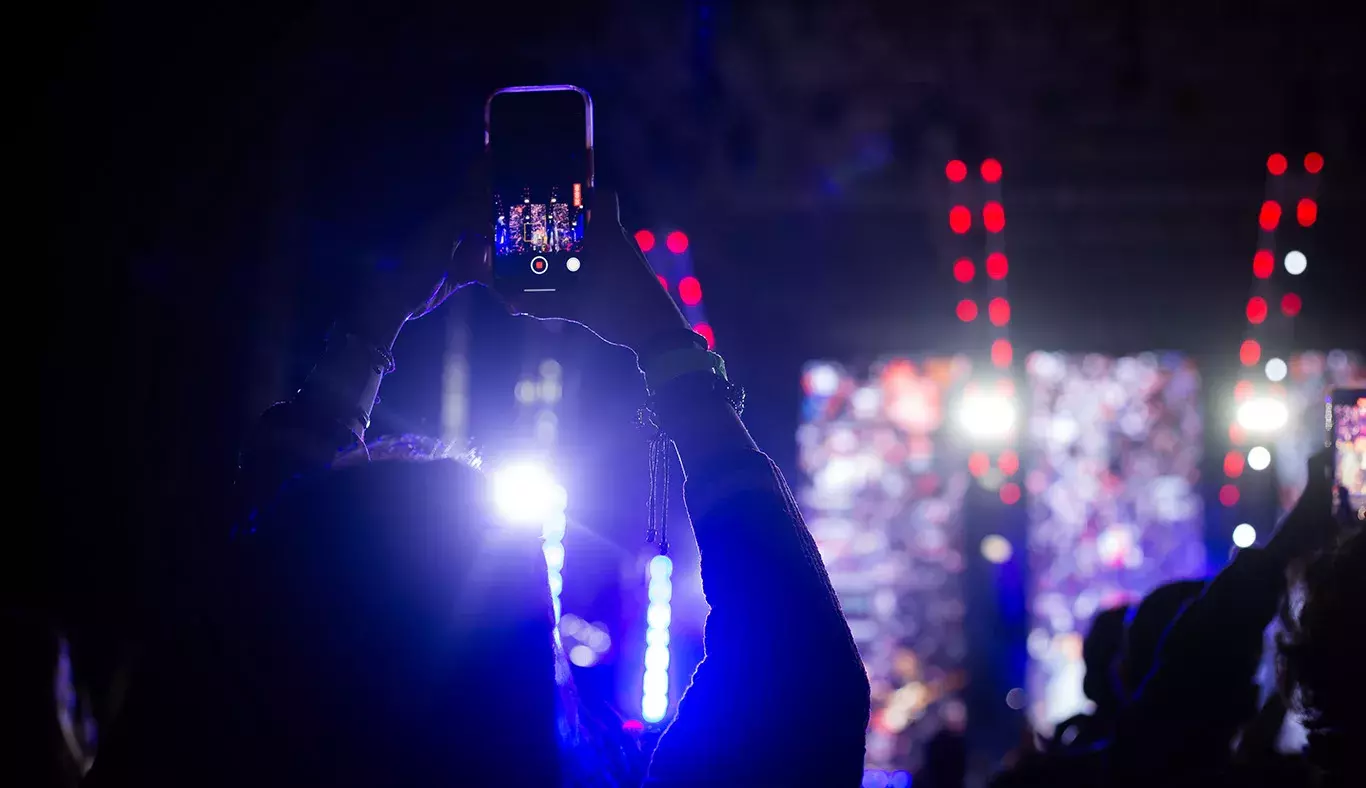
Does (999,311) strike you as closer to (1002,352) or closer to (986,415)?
(1002,352)

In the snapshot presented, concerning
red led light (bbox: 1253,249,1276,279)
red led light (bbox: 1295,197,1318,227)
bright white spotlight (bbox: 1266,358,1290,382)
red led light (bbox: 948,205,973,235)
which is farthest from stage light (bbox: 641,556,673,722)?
red led light (bbox: 1295,197,1318,227)

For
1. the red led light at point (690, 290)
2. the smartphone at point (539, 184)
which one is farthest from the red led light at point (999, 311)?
the smartphone at point (539, 184)

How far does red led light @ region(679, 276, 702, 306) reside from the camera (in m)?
3.87

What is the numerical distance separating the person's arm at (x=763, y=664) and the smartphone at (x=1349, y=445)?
33.0 inches

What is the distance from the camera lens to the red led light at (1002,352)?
12.9 ft

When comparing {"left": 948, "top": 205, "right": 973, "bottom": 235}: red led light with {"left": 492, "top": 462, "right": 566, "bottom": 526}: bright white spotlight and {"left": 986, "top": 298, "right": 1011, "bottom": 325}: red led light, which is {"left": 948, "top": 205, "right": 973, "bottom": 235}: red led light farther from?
{"left": 492, "top": 462, "right": 566, "bottom": 526}: bright white spotlight

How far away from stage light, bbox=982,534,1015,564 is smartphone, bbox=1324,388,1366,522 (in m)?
2.96

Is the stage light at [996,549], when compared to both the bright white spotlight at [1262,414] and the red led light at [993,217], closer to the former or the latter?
the bright white spotlight at [1262,414]

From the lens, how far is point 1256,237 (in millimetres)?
3947

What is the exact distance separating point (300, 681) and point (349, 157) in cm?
277

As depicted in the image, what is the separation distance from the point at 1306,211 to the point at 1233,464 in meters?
1.18

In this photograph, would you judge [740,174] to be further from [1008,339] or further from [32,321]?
[32,321]

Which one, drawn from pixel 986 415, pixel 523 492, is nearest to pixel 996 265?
pixel 986 415

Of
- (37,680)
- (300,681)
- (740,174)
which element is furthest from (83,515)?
(740,174)
